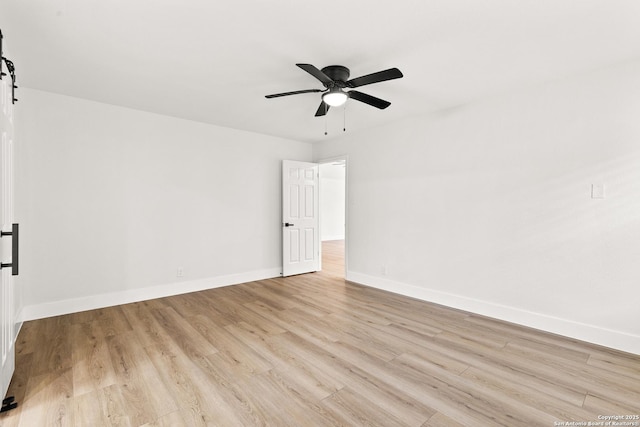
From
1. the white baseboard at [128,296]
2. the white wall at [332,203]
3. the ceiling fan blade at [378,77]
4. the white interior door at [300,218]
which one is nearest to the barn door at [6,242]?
the white baseboard at [128,296]

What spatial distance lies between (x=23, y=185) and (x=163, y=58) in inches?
89.7

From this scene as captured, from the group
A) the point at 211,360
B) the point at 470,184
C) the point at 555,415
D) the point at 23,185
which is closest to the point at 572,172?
the point at 470,184

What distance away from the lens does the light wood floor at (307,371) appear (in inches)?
72.4

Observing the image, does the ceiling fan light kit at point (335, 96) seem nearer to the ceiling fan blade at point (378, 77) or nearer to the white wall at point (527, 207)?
the ceiling fan blade at point (378, 77)

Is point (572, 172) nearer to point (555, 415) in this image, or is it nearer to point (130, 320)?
point (555, 415)

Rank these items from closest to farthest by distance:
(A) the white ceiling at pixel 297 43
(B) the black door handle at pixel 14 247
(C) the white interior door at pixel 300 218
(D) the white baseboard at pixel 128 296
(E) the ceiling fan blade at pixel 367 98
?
(B) the black door handle at pixel 14 247
(A) the white ceiling at pixel 297 43
(E) the ceiling fan blade at pixel 367 98
(D) the white baseboard at pixel 128 296
(C) the white interior door at pixel 300 218

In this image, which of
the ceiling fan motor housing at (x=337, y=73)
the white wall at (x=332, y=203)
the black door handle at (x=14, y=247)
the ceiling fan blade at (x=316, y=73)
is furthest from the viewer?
the white wall at (x=332, y=203)

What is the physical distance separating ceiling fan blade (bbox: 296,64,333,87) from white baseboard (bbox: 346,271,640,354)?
3.01 metres

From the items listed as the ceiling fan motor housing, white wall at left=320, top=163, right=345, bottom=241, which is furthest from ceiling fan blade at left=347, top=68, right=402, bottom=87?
white wall at left=320, top=163, right=345, bottom=241

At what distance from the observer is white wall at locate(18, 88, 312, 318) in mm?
3408

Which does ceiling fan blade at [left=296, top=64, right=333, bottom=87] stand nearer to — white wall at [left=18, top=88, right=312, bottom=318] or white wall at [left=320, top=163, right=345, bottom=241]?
white wall at [left=18, top=88, right=312, bottom=318]

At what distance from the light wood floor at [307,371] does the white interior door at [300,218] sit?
1.94m

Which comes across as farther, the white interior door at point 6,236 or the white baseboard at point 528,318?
the white baseboard at point 528,318

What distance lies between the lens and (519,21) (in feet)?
6.86
